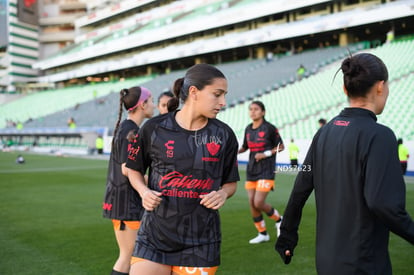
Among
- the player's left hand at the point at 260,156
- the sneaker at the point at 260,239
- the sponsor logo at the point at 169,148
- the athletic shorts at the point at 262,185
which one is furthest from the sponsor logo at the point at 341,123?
the sneaker at the point at 260,239

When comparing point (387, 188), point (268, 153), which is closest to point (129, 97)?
point (387, 188)

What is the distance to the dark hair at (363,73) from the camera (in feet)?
7.74

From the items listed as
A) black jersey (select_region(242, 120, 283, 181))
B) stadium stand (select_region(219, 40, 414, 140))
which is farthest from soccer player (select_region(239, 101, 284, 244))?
stadium stand (select_region(219, 40, 414, 140))

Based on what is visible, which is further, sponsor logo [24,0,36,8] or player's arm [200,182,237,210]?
sponsor logo [24,0,36,8]

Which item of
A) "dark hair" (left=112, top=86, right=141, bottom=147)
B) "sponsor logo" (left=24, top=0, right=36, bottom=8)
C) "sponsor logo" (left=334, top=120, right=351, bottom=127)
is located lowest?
"sponsor logo" (left=334, top=120, right=351, bottom=127)

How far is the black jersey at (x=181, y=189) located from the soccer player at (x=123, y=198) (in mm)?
1146

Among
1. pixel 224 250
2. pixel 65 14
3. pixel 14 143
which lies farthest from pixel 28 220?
pixel 65 14

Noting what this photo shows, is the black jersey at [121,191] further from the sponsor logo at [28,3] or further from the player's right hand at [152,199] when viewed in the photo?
the sponsor logo at [28,3]

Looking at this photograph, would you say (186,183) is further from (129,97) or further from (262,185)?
(262,185)

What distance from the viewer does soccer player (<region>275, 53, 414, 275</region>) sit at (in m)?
2.14

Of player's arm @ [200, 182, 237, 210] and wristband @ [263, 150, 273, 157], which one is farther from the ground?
wristband @ [263, 150, 273, 157]

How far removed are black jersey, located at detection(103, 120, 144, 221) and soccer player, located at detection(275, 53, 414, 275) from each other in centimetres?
210

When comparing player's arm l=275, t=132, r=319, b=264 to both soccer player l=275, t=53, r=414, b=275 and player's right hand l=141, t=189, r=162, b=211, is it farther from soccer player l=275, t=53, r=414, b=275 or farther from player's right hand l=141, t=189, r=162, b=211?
player's right hand l=141, t=189, r=162, b=211

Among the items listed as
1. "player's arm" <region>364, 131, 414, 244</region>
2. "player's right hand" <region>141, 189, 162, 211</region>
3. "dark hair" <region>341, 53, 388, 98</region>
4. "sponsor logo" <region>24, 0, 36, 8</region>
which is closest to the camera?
"player's arm" <region>364, 131, 414, 244</region>
